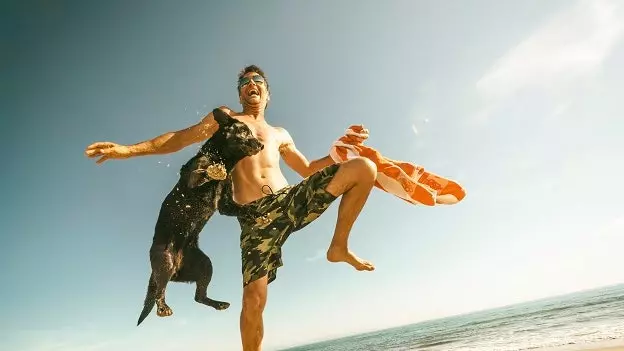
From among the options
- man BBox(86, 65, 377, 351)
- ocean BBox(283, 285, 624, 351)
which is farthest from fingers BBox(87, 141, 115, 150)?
ocean BBox(283, 285, 624, 351)

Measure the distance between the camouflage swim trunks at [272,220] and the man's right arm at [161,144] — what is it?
0.93 metres

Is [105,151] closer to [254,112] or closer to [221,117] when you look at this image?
[221,117]

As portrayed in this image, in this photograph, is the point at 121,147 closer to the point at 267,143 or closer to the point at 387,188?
the point at 267,143

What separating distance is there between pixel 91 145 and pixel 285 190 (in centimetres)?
177

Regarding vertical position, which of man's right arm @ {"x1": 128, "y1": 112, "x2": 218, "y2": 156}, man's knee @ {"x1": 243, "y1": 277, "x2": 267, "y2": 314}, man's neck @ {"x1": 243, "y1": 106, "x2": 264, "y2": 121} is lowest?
man's knee @ {"x1": 243, "y1": 277, "x2": 267, "y2": 314}

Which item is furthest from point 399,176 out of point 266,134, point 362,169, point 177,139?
point 177,139

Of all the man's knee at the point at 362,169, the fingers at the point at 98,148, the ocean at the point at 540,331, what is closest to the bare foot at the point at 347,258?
the man's knee at the point at 362,169

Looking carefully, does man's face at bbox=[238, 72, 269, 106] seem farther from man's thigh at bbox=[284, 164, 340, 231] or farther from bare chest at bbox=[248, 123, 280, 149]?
man's thigh at bbox=[284, 164, 340, 231]

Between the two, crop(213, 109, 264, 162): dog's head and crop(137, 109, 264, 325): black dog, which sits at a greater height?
crop(213, 109, 264, 162): dog's head

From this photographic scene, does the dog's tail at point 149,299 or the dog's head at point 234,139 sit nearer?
the dog's tail at point 149,299

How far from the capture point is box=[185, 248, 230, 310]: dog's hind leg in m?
3.51

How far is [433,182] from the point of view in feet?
13.7

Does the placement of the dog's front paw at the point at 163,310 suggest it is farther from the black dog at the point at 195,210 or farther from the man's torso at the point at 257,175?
the man's torso at the point at 257,175

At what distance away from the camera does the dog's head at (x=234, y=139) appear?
11.7 feet
